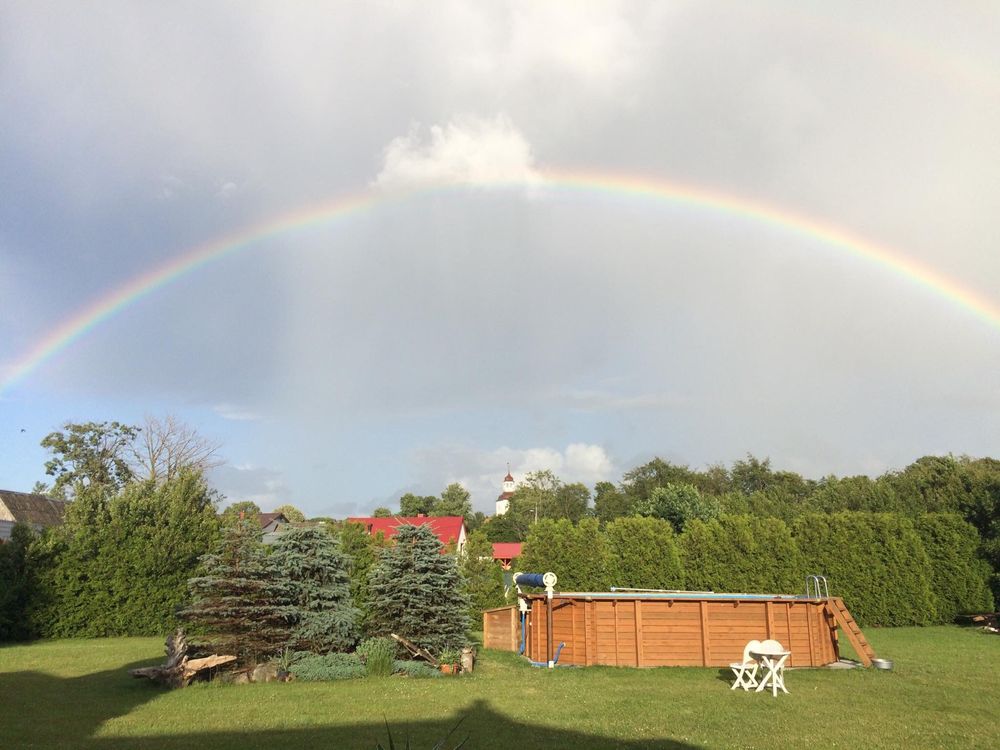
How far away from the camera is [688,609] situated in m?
15.3

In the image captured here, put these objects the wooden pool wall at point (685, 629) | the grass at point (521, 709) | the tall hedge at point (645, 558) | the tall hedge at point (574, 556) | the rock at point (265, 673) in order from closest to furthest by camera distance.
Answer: the grass at point (521, 709) → the rock at point (265, 673) → the wooden pool wall at point (685, 629) → the tall hedge at point (574, 556) → the tall hedge at point (645, 558)

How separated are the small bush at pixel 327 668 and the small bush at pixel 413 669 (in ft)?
2.35

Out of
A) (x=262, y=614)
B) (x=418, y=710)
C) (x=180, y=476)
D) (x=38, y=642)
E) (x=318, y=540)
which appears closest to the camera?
(x=418, y=710)

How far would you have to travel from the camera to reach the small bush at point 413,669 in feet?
44.8

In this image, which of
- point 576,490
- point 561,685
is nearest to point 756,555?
point 561,685

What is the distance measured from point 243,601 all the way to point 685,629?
390 inches

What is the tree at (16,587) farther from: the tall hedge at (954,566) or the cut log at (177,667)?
the tall hedge at (954,566)

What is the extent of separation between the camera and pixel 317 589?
1462cm

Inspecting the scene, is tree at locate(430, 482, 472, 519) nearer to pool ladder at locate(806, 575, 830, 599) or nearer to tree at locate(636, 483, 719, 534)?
tree at locate(636, 483, 719, 534)

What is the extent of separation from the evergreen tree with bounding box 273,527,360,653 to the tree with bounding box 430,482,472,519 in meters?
75.0

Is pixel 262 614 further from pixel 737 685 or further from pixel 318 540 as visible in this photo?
pixel 737 685

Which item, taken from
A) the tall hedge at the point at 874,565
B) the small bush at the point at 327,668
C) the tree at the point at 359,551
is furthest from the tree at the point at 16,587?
the tall hedge at the point at 874,565

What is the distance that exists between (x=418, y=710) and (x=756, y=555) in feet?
54.1

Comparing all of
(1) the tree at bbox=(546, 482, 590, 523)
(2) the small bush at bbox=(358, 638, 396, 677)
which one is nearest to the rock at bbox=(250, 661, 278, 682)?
(2) the small bush at bbox=(358, 638, 396, 677)
